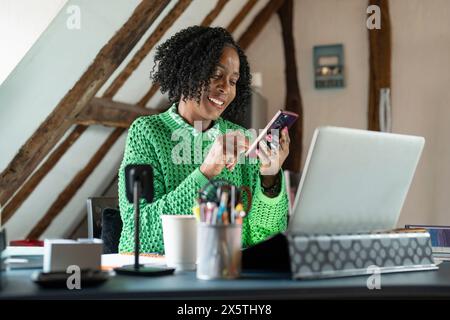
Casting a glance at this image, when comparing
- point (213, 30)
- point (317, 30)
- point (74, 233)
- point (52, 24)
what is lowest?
point (74, 233)

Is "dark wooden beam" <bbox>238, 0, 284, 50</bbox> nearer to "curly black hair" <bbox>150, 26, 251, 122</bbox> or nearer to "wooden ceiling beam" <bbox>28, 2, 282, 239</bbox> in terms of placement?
"wooden ceiling beam" <bbox>28, 2, 282, 239</bbox>

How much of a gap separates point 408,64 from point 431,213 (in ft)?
3.91

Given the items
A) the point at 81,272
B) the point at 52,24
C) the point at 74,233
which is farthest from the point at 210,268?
the point at 74,233

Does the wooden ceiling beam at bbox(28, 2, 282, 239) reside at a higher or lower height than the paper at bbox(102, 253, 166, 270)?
higher

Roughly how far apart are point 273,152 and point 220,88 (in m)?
0.40

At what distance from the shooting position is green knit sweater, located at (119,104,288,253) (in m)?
1.62

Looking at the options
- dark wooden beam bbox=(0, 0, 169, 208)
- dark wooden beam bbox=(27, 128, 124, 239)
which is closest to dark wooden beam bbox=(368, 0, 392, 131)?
dark wooden beam bbox=(27, 128, 124, 239)

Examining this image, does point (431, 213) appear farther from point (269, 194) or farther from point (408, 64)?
point (269, 194)

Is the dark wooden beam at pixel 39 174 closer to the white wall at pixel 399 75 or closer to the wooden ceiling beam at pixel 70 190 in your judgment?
the wooden ceiling beam at pixel 70 190

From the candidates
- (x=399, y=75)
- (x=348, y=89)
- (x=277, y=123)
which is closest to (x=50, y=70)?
(x=277, y=123)

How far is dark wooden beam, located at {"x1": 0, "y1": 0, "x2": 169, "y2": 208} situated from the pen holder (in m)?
2.43

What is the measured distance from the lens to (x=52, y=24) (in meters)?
3.17

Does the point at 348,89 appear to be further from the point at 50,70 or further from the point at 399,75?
the point at 50,70

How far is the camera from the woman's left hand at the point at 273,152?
158 cm
